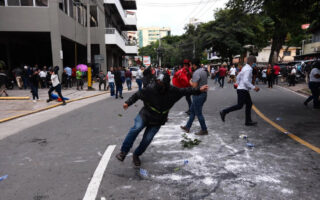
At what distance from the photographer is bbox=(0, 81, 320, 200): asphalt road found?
3.33m

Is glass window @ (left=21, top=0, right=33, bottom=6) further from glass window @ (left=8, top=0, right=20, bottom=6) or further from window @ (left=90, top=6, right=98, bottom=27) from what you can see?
window @ (left=90, top=6, right=98, bottom=27)

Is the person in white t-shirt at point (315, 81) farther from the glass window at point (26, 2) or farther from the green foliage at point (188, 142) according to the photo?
the glass window at point (26, 2)

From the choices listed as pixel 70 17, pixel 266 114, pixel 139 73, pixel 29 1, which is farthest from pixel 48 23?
pixel 266 114

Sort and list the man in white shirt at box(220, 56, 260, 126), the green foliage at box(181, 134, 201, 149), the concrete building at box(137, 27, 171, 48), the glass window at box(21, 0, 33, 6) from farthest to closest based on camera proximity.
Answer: the concrete building at box(137, 27, 171, 48) → the glass window at box(21, 0, 33, 6) → the man in white shirt at box(220, 56, 260, 126) → the green foliage at box(181, 134, 201, 149)

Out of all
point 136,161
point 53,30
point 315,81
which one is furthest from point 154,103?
point 53,30

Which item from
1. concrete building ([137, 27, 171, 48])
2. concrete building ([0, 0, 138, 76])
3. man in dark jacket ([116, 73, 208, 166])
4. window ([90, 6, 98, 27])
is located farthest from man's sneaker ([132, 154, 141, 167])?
concrete building ([137, 27, 171, 48])

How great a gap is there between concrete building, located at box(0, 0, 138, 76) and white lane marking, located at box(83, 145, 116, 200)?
16.5m

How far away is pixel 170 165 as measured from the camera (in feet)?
13.9

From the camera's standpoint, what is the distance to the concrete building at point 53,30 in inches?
737

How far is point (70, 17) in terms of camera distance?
22.7 meters

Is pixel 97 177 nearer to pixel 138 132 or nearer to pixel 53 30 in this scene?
pixel 138 132

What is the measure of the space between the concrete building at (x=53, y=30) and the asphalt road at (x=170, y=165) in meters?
14.4

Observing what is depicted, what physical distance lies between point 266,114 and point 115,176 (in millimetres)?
6415

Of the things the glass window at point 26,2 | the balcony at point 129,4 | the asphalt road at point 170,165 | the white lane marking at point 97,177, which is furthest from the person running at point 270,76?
the balcony at point 129,4
